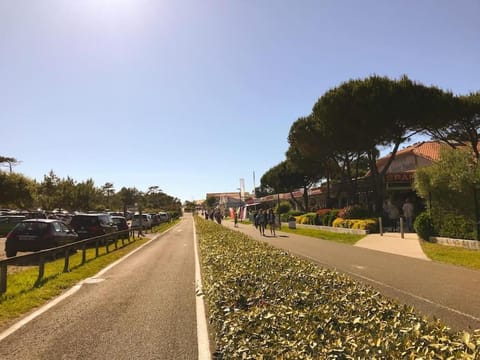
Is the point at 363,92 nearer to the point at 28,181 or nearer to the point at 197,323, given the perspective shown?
the point at 197,323

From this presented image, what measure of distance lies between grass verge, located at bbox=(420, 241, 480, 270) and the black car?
13.9 metres

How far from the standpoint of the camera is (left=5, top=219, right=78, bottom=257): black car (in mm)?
15744

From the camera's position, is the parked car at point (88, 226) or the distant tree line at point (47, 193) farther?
the distant tree line at point (47, 193)

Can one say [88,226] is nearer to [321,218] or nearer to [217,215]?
[321,218]

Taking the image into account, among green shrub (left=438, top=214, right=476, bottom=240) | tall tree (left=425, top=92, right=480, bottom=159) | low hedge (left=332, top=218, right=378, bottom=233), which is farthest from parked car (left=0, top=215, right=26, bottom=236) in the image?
tall tree (left=425, top=92, right=480, bottom=159)

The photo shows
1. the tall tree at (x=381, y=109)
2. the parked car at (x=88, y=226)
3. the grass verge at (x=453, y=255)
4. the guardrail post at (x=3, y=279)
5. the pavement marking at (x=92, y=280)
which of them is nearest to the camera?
the guardrail post at (x=3, y=279)

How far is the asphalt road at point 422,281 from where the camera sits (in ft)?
22.8

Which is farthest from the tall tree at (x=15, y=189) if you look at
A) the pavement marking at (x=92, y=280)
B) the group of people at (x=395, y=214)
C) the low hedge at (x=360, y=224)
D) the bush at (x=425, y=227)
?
the bush at (x=425, y=227)

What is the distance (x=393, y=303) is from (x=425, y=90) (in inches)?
1207

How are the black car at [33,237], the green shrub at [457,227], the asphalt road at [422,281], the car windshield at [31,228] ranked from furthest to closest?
1. the green shrub at [457,227]
2. the car windshield at [31,228]
3. the black car at [33,237]
4. the asphalt road at [422,281]

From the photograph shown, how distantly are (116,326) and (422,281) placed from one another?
23.5ft

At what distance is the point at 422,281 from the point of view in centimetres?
992

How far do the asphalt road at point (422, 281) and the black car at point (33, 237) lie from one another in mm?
9692

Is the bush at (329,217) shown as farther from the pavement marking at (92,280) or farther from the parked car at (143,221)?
the pavement marking at (92,280)
